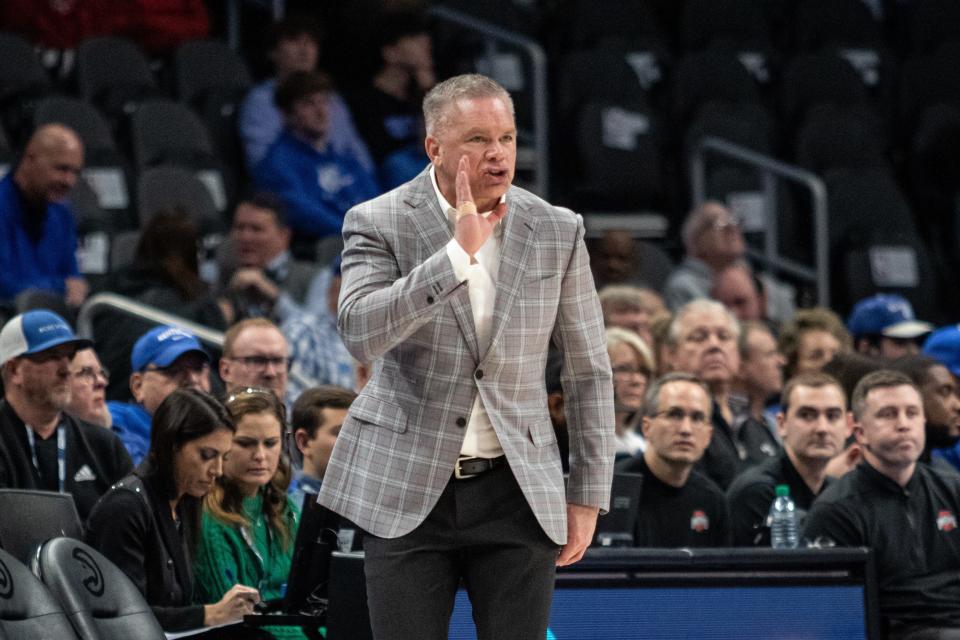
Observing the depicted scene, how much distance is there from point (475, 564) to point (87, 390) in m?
3.12

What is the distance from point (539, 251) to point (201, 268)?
5.47 m

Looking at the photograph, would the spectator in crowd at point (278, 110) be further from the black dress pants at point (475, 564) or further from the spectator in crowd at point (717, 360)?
the black dress pants at point (475, 564)

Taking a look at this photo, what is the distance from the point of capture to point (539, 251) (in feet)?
10.5

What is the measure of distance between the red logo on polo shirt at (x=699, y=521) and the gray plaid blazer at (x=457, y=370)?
2.88m

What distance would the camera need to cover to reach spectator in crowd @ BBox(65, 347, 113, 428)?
5.86 m

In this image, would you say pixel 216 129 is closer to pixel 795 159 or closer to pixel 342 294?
pixel 795 159

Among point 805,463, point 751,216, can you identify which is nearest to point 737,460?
point 805,463

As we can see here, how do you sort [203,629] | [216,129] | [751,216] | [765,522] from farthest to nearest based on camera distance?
[751,216]
[216,129]
[765,522]
[203,629]

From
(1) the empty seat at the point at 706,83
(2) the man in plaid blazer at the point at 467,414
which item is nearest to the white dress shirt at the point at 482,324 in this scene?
(2) the man in plaid blazer at the point at 467,414

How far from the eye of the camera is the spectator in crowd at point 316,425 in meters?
5.71

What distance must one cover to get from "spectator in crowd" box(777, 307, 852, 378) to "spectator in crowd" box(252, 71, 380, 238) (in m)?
2.41

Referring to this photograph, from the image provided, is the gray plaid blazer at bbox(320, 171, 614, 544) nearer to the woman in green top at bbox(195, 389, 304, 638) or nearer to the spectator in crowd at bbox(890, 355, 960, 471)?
the woman in green top at bbox(195, 389, 304, 638)

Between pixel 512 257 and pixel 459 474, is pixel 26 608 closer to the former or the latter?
pixel 459 474

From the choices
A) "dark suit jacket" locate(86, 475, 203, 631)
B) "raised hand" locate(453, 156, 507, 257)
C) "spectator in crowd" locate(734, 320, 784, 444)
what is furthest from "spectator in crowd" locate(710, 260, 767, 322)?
"raised hand" locate(453, 156, 507, 257)
